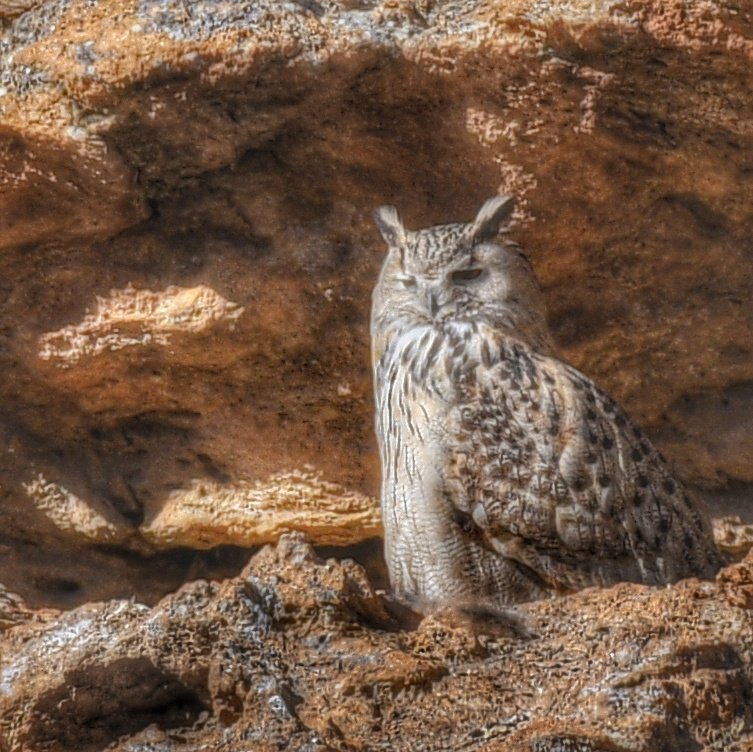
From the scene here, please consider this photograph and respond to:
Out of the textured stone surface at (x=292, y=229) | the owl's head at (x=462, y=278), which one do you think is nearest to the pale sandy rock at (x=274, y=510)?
the textured stone surface at (x=292, y=229)

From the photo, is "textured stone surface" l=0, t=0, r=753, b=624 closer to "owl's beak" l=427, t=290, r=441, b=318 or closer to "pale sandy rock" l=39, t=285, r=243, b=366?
"pale sandy rock" l=39, t=285, r=243, b=366

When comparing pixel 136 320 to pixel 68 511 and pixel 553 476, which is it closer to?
pixel 68 511

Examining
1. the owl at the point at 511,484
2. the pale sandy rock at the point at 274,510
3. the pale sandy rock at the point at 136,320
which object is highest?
the pale sandy rock at the point at 136,320

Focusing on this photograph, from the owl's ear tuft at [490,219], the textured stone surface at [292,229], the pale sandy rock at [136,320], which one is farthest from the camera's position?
the pale sandy rock at [136,320]

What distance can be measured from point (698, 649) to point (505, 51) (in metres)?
1.18

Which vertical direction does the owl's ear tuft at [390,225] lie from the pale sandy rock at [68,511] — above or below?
above

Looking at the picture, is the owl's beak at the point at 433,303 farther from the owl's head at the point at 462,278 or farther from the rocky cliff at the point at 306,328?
the rocky cliff at the point at 306,328

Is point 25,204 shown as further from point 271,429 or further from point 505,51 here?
point 505,51

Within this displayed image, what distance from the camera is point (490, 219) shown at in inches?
114

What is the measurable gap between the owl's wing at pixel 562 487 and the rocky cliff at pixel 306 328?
0.28m

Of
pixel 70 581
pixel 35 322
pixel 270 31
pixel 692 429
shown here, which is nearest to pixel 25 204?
pixel 35 322

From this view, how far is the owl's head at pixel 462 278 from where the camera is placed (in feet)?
9.48

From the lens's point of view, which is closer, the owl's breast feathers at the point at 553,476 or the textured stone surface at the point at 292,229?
the owl's breast feathers at the point at 553,476

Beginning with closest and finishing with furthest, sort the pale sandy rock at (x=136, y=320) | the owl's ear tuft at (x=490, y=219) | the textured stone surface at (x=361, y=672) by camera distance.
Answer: the textured stone surface at (x=361, y=672), the owl's ear tuft at (x=490, y=219), the pale sandy rock at (x=136, y=320)
